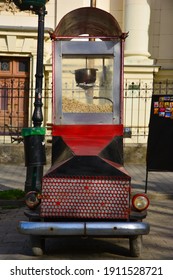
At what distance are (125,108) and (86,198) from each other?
1113 centimetres

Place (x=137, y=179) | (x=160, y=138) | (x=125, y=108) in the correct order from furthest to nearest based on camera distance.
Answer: (x=125, y=108), (x=137, y=179), (x=160, y=138)

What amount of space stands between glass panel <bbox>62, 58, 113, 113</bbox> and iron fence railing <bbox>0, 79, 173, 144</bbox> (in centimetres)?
834

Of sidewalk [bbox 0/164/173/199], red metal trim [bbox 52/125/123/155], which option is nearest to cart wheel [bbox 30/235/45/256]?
red metal trim [bbox 52/125/123/155]

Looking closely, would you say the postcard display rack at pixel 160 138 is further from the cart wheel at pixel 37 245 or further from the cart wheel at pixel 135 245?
the cart wheel at pixel 37 245

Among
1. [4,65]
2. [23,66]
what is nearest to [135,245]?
[23,66]

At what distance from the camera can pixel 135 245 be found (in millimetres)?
5918

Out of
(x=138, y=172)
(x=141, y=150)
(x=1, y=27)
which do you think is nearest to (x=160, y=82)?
(x=141, y=150)

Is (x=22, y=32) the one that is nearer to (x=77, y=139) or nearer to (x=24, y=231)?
(x=77, y=139)

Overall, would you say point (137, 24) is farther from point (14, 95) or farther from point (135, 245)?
point (135, 245)

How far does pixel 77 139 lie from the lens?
22.2ft

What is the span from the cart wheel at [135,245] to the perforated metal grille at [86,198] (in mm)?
398

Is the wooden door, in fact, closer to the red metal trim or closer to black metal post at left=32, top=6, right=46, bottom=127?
black metal post at left=32, top=6, right=46, bottom=127

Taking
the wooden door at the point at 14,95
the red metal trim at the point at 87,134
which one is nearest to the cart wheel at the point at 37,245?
the red metal trim at the point at 87,134

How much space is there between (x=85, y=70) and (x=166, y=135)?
11.1 ft
